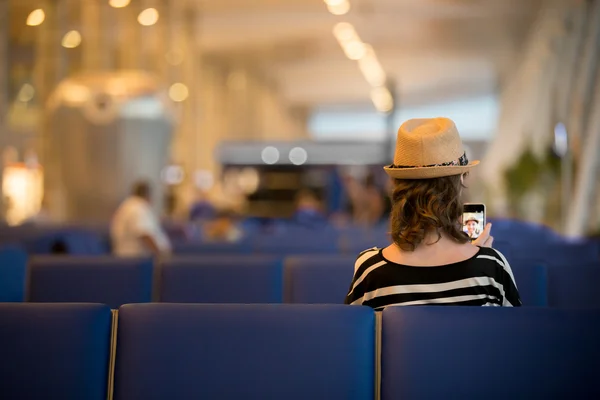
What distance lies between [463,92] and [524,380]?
136 ft

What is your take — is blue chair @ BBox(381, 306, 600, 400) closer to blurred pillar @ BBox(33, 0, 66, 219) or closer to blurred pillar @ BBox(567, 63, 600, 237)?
blurred pillar @ BBox(567, 63, 600, 237)

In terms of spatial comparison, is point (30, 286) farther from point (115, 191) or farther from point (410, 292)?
point (115, 191)

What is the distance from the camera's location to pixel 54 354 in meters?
2.89

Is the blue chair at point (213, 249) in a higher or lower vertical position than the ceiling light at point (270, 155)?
lower

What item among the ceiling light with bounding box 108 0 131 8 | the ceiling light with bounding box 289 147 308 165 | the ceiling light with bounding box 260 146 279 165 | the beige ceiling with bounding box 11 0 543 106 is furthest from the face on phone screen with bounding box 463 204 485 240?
→ the ceiling light with bounding box 289 147 308 165

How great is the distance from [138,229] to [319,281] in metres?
4.93

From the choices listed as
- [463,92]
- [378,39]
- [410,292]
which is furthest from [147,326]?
[463,92]

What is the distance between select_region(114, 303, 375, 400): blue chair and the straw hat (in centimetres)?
58

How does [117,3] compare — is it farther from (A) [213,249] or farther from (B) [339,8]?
(A) [213,249]

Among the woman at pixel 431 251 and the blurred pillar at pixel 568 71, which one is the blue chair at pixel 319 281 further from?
the blurred pillar at pixel 568 71

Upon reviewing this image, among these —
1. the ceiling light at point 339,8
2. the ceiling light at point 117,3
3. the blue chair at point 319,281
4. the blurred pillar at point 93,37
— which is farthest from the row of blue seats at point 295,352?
the ceiling light at point 339,8

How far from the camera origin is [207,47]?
34.5m

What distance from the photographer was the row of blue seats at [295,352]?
9.08 ft

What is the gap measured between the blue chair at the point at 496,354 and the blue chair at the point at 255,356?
13 centimetres
